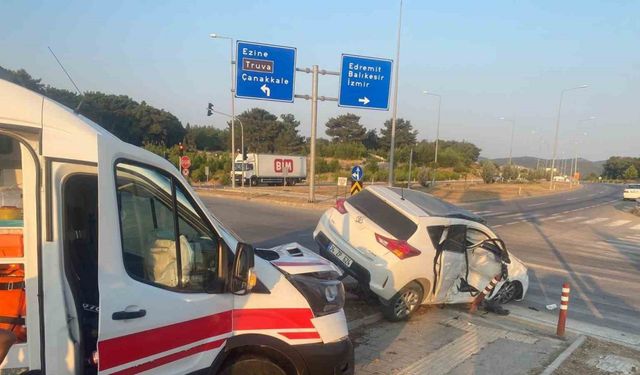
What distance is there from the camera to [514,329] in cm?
675

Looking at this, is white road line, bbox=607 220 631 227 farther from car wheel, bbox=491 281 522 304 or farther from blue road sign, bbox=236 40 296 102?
car wheel, bbox=491 281 522 304

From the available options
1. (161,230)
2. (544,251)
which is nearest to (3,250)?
(161,230)

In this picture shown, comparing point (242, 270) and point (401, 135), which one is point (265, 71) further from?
point (401, 135)

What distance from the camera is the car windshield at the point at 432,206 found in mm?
7145

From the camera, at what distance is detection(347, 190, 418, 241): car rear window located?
22.3 ft

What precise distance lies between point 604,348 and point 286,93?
17322mm

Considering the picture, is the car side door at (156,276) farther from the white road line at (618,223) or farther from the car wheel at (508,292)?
the white road line at (618,223)

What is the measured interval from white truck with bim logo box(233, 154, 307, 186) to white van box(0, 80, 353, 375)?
4337 centimetres

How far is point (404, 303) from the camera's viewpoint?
21.8ft

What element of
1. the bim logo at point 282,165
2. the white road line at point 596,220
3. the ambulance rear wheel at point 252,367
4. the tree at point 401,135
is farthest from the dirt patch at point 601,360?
the tree at point 401,135

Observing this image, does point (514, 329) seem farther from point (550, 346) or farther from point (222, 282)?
point (222, 282)

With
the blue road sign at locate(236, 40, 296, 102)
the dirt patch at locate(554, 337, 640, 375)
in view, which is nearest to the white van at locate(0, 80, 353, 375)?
the dirt patch at locate(554, 337, 640, 375)

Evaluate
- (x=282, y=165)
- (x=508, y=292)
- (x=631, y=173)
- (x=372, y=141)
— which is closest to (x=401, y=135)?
(x=372, y=141)

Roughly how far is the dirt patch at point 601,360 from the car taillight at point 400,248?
7.14ft
